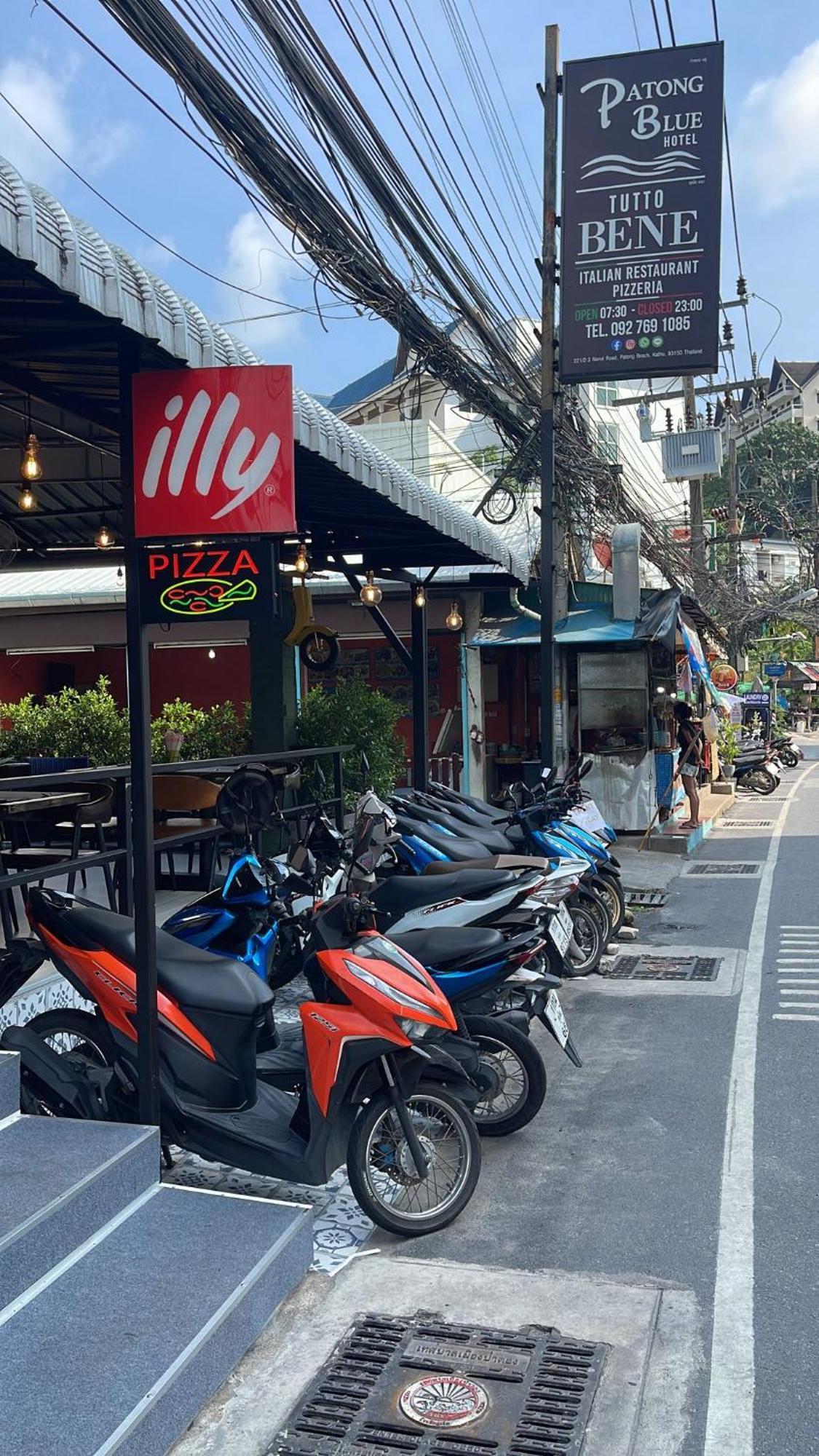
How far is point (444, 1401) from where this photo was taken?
10.7 feet

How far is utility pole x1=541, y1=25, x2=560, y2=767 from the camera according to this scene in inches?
434

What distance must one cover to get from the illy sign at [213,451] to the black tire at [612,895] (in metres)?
5.31

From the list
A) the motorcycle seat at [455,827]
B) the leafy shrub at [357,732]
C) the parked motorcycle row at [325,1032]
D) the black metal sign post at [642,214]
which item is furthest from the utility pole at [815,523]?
the parked motorcycle row at [325,1032]

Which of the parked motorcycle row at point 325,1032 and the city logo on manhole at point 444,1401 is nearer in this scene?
the city logo on manhole at point 444,1401

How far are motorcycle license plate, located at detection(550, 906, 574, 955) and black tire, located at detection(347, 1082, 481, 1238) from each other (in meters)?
2.06

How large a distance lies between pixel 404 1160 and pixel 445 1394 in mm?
1020

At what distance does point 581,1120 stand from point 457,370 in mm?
7460

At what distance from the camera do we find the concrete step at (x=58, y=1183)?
3420mm

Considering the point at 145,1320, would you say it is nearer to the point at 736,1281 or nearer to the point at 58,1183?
the point at 58,1183

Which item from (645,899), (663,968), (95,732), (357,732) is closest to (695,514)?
(645,899)

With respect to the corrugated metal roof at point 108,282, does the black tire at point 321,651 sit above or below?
below

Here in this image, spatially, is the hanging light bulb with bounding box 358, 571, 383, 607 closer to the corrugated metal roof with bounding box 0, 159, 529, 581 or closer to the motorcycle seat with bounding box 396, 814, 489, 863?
the motorcycle seat with bounding box 396, 814, 489, 863

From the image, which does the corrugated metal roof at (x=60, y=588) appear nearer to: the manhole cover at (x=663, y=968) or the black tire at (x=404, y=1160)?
the manhole cover at (x=663, y=968)

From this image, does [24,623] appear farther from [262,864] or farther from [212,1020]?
[212,1020]
